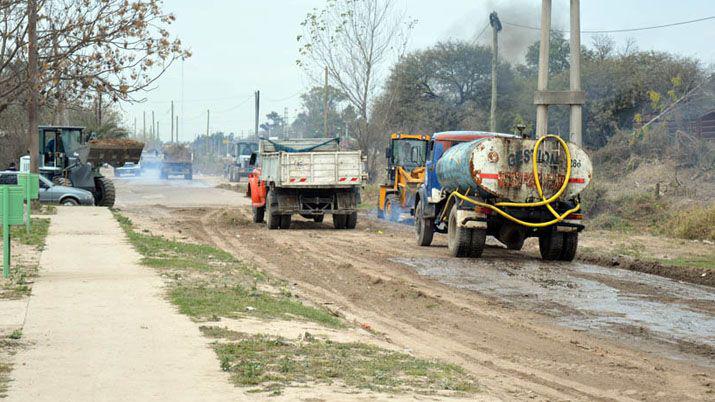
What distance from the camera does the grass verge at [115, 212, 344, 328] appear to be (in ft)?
41.5

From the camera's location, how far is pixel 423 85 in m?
64.8

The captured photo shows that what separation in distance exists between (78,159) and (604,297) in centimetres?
2743

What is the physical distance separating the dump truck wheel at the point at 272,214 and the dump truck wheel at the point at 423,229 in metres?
5.29

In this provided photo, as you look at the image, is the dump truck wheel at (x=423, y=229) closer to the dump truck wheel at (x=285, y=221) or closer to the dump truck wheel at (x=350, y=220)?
the dump truck wheel at (x=350, y=220)

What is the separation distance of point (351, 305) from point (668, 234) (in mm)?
14134

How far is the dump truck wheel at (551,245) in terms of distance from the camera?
72.7ft

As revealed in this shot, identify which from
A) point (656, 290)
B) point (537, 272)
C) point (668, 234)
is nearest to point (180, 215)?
point (668, 234)

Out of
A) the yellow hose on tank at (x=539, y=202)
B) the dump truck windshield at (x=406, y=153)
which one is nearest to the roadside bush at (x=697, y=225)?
the yellow hose on tank at (x=539, y=202)

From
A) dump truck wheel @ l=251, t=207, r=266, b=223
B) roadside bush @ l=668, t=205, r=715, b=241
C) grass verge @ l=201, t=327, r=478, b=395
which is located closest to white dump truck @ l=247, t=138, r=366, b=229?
dump truck wheel @ l=251, t=207, r=266, b=223

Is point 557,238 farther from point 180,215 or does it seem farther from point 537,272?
point 180,215

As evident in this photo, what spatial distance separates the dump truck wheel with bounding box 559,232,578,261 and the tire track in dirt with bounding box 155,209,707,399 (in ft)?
11.8

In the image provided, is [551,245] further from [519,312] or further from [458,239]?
[519,312]

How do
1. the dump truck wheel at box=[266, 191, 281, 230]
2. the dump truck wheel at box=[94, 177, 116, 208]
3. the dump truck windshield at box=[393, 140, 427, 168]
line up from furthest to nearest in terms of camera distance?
the dump truck wheel at box=[94, 177, 116, 208]
the dump truck windshield at box=[393, 140, 427, 168]
the dump truck wheel at box=[266, 191, 281, 230]

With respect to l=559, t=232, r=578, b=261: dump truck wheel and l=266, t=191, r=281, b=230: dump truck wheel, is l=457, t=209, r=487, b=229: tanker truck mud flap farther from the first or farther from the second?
l=266, t=191, r=281, b=230: dump truck wheel
